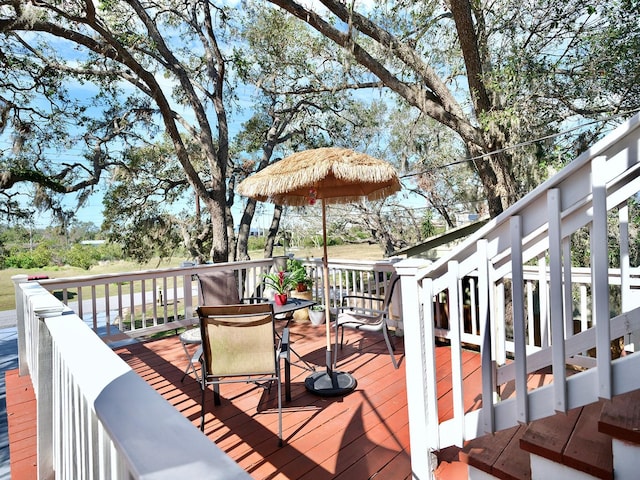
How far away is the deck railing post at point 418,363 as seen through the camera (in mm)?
1879

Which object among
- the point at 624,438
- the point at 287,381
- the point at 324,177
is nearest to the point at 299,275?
the point at 287,381

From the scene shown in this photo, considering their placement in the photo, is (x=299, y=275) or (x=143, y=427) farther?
(x=299, y=275)

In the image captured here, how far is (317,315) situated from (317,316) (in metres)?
0.02

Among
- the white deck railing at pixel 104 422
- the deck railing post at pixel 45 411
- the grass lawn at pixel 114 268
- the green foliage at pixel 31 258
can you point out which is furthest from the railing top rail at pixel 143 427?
the green foliage at pixel 31 258

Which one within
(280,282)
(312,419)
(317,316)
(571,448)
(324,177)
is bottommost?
(312,419)

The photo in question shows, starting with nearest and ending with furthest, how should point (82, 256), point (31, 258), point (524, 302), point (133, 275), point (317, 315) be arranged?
point (524, 302) → point (133, 275) → point (317, 315) → point (31, 258) → point (82, 256)

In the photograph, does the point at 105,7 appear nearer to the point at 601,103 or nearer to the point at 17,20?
the point at 17,20

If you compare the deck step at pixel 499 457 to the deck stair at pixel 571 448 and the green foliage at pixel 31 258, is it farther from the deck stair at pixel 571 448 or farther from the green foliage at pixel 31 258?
the green foliage at pixel 31 258

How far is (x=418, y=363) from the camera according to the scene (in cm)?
190

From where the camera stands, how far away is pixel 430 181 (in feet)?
37.5

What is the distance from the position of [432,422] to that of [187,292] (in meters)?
4.19

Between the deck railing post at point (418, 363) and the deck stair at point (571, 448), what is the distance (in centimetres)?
22

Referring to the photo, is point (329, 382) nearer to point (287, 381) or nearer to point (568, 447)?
point (287, 381)

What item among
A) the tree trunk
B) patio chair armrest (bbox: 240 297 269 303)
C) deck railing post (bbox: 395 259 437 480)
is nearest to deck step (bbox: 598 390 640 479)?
deck railing post (bbox: 395 259 437 480)
